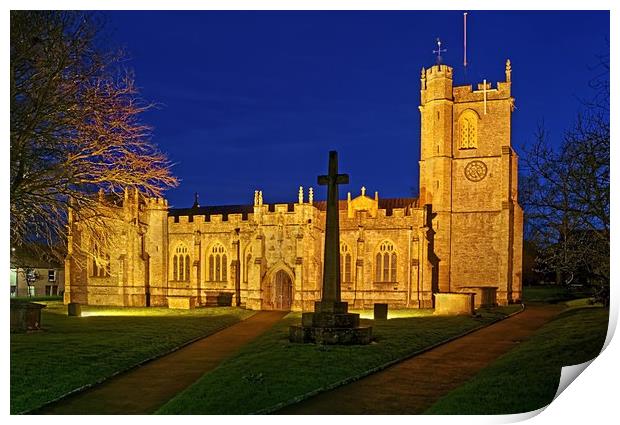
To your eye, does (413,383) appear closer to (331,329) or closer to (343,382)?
(343,382)

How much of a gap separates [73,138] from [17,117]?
154 cm

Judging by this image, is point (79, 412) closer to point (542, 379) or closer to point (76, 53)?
point (76, 53)

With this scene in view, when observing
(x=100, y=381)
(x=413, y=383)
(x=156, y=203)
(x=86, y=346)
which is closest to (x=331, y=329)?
(x=413, y=383)

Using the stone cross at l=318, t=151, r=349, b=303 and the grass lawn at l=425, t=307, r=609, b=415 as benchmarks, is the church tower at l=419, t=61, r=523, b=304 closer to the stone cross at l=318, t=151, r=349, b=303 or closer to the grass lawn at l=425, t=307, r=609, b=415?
the grass lawn at l=425, t=307, r=609, b=415

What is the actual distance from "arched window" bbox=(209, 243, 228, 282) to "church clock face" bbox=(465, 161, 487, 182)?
16.1 meters

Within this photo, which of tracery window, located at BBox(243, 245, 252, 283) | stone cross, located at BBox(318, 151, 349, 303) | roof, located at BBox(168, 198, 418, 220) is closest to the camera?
stone cross, located at BBox(318, 151, 349, 303)

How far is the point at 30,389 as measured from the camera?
13.0 meters

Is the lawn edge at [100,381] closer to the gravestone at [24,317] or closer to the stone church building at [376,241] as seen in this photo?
the gravestone at [24,317]

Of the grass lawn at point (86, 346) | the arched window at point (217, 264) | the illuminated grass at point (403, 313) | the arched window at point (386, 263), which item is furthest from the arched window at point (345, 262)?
the grass lawn at point (86, 346)

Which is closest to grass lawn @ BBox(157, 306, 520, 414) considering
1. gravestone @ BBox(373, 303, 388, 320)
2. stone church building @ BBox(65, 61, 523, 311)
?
gravestone @ BBox(373, 303, 388, 320)

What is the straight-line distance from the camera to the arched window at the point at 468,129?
37.7 meters

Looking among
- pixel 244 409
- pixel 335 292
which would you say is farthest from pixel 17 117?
pixel 335 292

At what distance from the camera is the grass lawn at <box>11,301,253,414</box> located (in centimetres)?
1338

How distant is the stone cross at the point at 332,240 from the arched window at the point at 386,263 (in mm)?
17004
